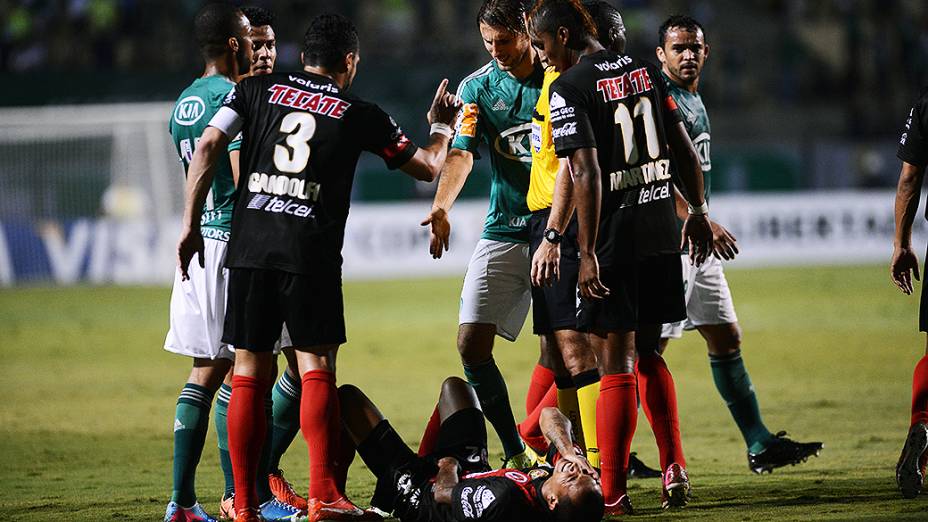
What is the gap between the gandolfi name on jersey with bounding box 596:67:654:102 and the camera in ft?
18.3

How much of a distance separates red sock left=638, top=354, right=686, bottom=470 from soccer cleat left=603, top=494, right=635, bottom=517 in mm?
515

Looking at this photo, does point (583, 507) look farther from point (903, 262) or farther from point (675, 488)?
point (903, 262)

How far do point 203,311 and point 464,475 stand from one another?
1481 millimetres

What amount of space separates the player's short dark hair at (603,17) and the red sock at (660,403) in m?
1.64

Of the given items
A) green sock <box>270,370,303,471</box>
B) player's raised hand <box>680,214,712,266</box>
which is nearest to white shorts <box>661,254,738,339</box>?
player's raised hand <box>680,214,712,266</box>

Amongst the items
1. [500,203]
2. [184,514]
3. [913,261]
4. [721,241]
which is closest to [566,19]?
[500,203]

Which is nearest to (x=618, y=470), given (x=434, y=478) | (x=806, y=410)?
(x=434, y=478)

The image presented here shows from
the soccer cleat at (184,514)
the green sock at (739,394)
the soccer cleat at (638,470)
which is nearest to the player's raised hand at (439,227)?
the soccer cleat at (184,514)

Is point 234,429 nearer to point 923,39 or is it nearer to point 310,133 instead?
point 310,133

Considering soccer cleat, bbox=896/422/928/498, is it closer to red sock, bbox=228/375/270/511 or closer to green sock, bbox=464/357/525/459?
green sock, bbox=464/357/525/459

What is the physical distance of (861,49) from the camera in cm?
2684

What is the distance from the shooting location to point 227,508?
229 inches

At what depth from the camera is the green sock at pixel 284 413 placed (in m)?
6.16

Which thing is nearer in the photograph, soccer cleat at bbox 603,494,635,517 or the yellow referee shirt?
soccer cleat at bbox 603,494,635,517
